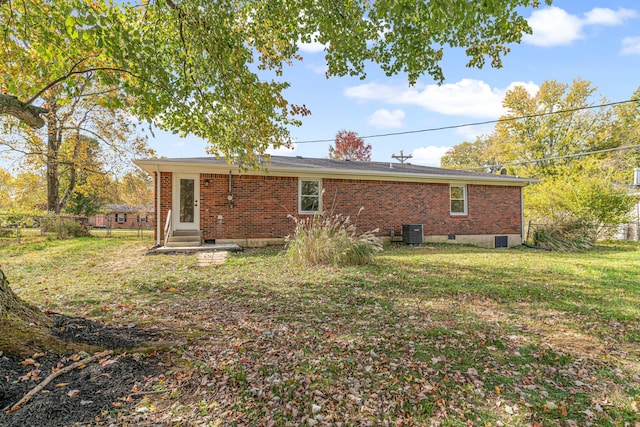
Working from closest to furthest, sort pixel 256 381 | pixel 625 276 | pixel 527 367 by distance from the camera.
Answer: pixel 256 381
pixel 527 367
pixel 625 276

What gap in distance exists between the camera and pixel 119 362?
2.69 metres

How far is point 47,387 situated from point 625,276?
937 cm

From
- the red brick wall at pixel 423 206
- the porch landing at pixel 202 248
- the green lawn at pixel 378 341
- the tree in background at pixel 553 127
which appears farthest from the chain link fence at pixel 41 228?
the tree in background at pixel 553 127

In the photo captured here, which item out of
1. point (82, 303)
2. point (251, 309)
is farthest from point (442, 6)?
point (82, 303)

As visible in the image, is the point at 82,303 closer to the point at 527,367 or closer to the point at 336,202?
the point at 527,367

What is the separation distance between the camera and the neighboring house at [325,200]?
10695 mm

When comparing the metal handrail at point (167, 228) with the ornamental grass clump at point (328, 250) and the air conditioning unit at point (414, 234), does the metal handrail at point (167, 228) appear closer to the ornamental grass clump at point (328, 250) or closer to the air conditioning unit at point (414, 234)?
the ornamental grass clump at point (328, 250)

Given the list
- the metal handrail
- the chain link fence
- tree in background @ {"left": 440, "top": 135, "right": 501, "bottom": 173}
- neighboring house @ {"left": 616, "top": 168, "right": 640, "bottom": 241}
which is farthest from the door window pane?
tree in background @ {"left": 440, "top": 135, "right": 501, "bottom": 173}

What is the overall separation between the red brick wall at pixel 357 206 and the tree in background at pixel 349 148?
697 inches

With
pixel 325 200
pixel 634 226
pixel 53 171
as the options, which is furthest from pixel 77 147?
pixel 634 226

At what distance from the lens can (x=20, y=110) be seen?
3.67 metres

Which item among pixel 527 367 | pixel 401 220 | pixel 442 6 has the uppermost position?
pixel 442 6

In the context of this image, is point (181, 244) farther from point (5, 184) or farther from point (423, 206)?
point (5, 184)

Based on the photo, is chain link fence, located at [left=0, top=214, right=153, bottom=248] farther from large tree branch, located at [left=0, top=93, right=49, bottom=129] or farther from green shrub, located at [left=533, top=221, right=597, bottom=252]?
green shrub, located at [left=533, top=221, right=597, bottom=252]
